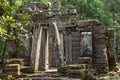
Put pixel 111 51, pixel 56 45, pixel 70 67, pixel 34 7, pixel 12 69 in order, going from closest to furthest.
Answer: pixel 70 67 < pixel 12 69 < pixel 56 45 < pixel 34 7 < pixel 111 51

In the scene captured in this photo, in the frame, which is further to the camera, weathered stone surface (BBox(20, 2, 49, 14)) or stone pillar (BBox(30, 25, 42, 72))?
weathered stone surface (BBox(20, 2, 49, 14))

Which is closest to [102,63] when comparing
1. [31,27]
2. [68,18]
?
[68,18]

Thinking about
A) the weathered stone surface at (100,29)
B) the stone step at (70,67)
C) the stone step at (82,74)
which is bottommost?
the stone step at (82,74)

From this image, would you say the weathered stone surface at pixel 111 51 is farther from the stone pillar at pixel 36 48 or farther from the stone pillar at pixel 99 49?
the stone pillar at pixel 36 48

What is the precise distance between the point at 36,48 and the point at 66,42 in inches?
89.8

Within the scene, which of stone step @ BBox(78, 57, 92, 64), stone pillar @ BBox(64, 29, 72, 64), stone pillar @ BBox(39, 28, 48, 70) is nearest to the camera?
stone step @ BBox(78, 57, 92, 64)

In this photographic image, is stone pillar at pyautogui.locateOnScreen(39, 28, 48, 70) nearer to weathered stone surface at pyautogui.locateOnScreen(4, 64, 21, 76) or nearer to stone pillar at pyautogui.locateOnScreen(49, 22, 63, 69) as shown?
stone pillar at pyautogui.locateOnScreen(49, 22, 63, 69)

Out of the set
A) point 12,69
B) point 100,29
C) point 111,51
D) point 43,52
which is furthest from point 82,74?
point 111,51

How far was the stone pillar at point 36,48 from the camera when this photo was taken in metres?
16.5

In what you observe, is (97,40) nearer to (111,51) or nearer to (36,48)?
(111,51)

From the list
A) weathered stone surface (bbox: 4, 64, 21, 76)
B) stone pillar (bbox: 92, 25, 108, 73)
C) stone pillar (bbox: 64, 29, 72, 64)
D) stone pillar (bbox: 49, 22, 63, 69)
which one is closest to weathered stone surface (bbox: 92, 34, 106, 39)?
stone pillar (bbox: 92, 25, 108, 73)

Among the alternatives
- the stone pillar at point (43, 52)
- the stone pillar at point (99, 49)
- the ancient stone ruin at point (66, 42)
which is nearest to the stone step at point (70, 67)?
the ancient stone ruin at point (66, 42)

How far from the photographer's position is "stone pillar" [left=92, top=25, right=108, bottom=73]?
60.6 ft

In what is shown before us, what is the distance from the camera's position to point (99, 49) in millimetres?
18594
